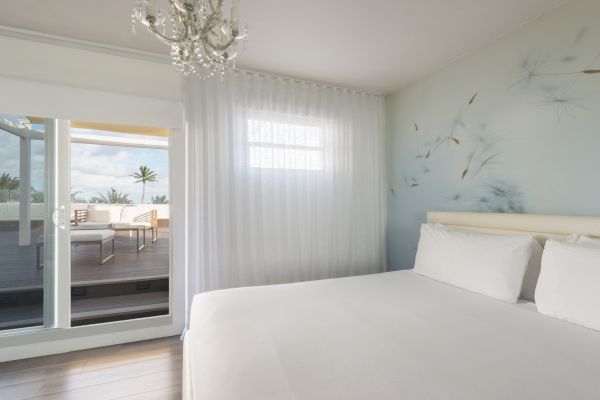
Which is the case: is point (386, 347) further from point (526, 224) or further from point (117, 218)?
point (117, 218)

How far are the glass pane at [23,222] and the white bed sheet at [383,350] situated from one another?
1.60m

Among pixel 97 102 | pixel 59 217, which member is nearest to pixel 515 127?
pixel 97 102

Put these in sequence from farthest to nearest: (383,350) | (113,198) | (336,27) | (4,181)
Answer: (113,198)
(4,181)
(336,27)
(383,350)

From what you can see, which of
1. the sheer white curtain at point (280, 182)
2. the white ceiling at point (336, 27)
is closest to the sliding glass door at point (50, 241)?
the sheer white curtain at point (280, 182)

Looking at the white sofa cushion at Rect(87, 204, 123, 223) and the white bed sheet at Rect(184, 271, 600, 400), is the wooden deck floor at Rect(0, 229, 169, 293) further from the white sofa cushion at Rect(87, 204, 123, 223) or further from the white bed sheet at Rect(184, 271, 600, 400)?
the white bed sheet at Rect(184, 271, 600, 400)

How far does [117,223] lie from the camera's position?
4195mm

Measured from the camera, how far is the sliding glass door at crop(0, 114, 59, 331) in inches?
82.7

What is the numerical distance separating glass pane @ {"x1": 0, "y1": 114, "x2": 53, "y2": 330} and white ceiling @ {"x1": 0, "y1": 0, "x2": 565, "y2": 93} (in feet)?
2.66

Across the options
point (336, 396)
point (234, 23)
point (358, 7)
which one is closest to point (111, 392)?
point (336, 396)

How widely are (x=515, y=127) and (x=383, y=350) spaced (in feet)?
6.17

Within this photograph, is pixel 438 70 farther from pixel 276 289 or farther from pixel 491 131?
pixel 276 289

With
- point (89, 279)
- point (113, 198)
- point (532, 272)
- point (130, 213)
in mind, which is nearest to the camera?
point (532, 272)

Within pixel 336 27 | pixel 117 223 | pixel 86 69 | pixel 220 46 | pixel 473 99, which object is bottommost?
pixel 117 223

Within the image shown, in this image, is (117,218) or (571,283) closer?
(571,283)
